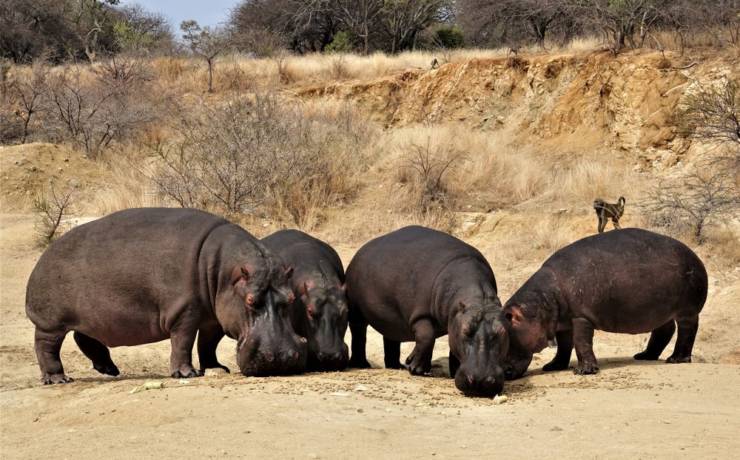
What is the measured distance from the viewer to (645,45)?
67.0 ft

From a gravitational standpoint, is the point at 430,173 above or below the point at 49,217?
above

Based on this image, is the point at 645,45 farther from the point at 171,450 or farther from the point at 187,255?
the point at 171,450

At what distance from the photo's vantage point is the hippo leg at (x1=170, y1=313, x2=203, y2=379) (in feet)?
21.6

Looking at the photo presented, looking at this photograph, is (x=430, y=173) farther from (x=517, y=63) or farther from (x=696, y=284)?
(x=696, y=284)

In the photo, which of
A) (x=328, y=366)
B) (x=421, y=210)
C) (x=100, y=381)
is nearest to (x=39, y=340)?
(x=100, y=381)

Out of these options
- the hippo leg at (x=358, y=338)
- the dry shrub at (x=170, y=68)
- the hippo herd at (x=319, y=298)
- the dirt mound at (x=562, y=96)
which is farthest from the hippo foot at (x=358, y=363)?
the dry shrub at (x=170, y=68)

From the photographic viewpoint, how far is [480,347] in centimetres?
618

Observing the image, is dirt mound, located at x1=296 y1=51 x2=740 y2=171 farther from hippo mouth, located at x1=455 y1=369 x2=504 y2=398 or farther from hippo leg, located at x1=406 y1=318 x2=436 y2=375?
hippo mouth, located at x1=455 y1=369 x2=504 y2=398

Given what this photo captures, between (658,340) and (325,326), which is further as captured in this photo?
(658,340)

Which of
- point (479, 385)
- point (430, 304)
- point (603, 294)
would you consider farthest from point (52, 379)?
point (603, 294)

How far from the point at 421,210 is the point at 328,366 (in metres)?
8.55

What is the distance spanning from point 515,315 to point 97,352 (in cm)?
343

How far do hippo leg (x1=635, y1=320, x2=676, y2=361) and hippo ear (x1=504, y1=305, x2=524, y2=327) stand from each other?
5.04 ft

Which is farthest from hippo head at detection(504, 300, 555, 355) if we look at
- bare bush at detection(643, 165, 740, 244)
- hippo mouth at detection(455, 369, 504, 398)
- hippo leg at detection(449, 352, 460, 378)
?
bare bush at detection(643, 165, 740, 244)
